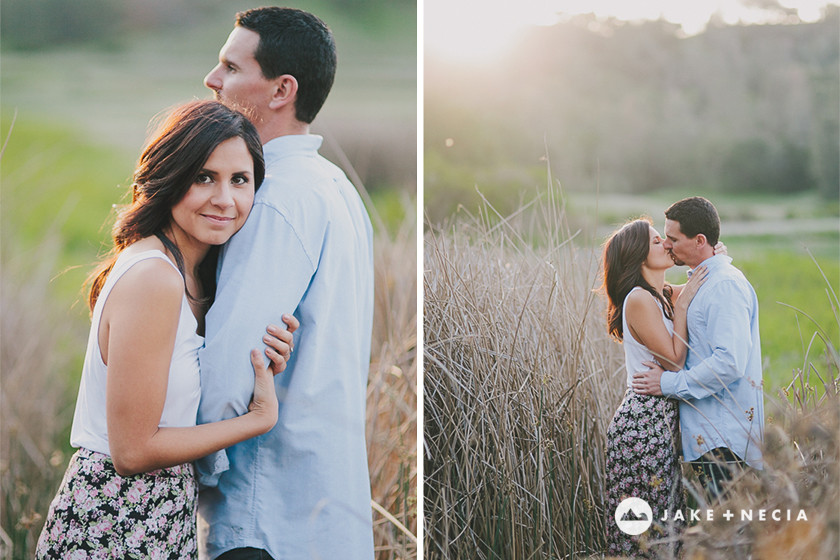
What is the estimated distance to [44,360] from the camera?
3.78 m

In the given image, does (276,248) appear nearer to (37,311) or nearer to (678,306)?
(678,306)

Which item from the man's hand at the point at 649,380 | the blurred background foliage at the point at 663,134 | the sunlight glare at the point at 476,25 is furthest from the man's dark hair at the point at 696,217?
the sunlight glare at the point at 476,25

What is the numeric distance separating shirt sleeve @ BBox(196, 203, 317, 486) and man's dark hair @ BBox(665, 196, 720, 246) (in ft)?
3.82

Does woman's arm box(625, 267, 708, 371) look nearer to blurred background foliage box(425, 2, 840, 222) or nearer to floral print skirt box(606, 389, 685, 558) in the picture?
floral print skirt box(606, 389, 685, 558)

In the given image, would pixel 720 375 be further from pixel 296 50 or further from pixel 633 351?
pixel 296 50

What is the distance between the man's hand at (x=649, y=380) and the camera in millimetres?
2084

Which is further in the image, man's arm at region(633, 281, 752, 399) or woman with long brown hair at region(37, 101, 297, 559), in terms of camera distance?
man's arm at region(633, 281, 752, 399)

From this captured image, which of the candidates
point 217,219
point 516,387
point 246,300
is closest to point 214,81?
point 217,219

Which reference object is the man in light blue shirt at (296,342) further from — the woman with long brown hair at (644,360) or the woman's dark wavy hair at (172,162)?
the woman with long brown hair at (644,360)

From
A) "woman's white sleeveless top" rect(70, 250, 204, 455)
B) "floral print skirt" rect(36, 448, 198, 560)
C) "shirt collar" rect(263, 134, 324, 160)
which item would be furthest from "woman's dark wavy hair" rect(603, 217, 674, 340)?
"floral print skirt" rect(36, 448, 198, 560)

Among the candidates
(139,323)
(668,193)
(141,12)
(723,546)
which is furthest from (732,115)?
(141,12)

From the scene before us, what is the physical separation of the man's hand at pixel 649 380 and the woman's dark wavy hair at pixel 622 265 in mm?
131

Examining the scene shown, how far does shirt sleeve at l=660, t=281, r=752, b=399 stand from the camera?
2.01 metres

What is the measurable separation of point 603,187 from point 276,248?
116 centimetres
